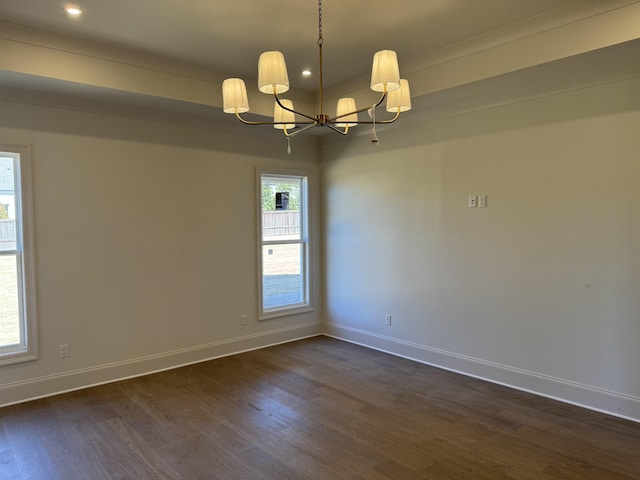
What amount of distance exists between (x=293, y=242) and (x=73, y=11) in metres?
3.39

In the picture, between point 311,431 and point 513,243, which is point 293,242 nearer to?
point 513,243

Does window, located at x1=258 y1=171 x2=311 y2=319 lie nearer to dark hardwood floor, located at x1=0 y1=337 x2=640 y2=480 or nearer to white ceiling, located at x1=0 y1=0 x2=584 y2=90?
dark hardwood floor, located at x1=0 y1=337 x2=640 y2=480

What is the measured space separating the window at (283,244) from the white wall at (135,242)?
20 centimetres

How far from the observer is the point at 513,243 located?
3.88m

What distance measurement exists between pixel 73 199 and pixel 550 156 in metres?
4.21

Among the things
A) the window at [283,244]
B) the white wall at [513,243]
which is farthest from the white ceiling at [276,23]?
the window at [283,244]

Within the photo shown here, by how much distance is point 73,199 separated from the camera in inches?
154

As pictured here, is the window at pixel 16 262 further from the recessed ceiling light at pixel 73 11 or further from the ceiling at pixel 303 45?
the recessed ceiling light at pixel 73 11

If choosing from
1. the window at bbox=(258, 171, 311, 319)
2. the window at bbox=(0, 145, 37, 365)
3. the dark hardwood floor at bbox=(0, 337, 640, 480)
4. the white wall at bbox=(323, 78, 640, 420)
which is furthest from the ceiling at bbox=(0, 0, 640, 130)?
the dark hardwood floor at bbox=(0, 337, 640, 480)

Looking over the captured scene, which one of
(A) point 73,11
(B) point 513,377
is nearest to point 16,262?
(A) point 73,11

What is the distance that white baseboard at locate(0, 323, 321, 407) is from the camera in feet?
12.1

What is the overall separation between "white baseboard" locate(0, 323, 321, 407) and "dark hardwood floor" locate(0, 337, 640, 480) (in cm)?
14

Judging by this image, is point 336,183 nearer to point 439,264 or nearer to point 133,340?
point 439,264

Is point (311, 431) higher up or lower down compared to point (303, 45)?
lower down
